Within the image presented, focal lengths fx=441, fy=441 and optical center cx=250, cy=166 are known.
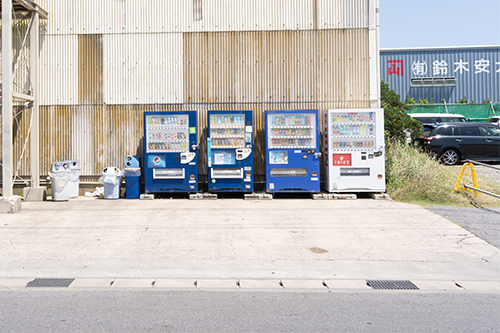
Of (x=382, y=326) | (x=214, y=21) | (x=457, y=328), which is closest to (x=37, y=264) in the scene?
(x=382, y=326)

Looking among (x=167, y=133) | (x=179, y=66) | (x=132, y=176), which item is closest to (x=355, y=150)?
(x=167, y=133)

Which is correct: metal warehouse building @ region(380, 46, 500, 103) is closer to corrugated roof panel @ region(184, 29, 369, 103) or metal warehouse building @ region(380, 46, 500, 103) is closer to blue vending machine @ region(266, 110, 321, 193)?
corrugated roof panel @ region(184, 29, 369, 103)

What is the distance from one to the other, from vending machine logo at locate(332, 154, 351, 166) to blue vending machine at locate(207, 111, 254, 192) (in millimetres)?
2182

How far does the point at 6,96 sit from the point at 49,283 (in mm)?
6302

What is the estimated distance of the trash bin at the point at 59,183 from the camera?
11500 mm

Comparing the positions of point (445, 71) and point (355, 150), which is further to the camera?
point (445, 71)

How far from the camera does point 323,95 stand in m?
12.7

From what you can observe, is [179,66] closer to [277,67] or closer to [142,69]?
[142,69]

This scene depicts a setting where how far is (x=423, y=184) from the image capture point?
1169 cm

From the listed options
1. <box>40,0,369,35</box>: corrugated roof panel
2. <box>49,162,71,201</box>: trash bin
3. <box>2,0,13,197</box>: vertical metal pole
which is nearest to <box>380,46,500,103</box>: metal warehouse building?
<box>40,0,369,35</box>: corrugated roof panel

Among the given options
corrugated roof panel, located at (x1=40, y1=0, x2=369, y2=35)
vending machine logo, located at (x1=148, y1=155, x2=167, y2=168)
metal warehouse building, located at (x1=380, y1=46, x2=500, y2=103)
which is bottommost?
vending machine logo, located at (x1=148, y1=155, x2=167, y2=168)

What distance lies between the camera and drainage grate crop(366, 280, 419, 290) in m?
5.73

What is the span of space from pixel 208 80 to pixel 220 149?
2.38 meters

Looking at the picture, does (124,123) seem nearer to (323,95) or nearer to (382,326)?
(323,95)
